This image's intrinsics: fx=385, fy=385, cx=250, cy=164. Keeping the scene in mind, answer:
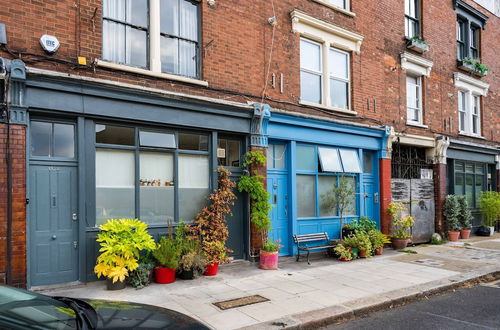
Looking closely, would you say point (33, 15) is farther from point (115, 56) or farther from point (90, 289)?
point (90, 289)

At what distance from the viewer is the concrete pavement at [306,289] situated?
575 cm

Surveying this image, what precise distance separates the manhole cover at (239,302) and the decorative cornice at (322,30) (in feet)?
24.0

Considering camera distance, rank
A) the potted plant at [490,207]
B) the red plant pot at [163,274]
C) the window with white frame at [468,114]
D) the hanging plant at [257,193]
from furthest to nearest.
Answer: the window with white frame at [468,114] < the potted plant at [490,207] < the hanging plant at [257,193] < the red plant pot at [163,274]

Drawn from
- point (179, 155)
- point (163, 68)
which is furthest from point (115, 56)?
point (179, 155)

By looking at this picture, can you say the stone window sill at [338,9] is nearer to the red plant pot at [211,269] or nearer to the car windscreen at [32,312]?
the red plant pot at [211,269]

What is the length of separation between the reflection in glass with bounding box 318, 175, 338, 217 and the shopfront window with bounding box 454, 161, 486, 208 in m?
7.10

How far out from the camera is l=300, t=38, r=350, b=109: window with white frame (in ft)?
36.6

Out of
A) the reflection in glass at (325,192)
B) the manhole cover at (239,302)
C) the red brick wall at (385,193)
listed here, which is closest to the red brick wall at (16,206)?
the manhole cover at (239,302)

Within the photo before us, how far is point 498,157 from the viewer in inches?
693

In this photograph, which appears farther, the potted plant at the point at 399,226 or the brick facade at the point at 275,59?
the potted plant at the point at 399,226

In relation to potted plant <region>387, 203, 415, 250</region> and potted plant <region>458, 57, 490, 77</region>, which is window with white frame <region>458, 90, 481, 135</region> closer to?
potted plant <region>458, 57, 490, 77</region>

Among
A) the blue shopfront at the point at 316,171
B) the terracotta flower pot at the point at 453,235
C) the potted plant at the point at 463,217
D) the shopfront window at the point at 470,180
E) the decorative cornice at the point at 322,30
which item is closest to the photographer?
the blue shopfront at the point at 316,171

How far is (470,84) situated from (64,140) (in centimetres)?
1627

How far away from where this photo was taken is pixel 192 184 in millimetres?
A: 8875
